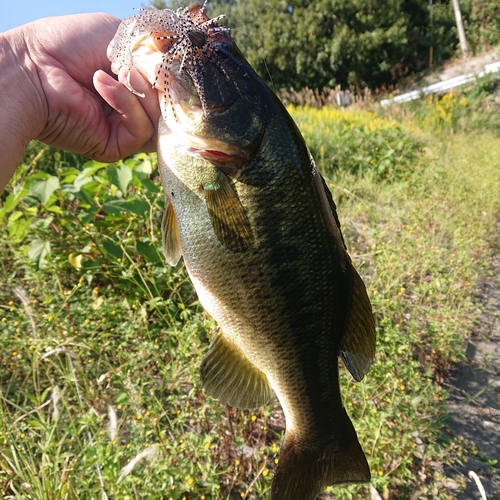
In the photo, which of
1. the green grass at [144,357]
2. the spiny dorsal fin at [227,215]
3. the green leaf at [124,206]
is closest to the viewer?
the spiny dorsal fin at [227,215]

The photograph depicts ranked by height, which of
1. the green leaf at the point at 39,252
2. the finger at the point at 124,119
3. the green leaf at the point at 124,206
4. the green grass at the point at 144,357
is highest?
the finger at the point at 124,119

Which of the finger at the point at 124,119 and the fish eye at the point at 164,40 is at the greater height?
the fish eye at the point at 164,40

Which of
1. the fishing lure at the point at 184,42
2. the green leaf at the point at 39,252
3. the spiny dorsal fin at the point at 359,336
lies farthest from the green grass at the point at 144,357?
the fishing lure at the point at 184,42

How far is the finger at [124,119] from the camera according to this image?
158cm

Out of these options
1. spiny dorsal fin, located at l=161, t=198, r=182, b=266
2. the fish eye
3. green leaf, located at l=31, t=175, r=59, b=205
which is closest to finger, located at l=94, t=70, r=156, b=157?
the fish eye

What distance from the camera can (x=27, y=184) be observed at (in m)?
3.07

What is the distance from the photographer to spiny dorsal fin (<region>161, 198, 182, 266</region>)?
1.53 meters

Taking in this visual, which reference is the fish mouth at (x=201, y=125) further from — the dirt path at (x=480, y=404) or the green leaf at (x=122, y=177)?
the dirt path at (x=480, y=404)

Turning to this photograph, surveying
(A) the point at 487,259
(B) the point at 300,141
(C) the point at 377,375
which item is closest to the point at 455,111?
(A) the point at 487,259

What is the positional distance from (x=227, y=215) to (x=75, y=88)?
920 mm

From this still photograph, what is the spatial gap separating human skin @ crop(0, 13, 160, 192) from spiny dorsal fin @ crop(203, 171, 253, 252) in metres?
0.51

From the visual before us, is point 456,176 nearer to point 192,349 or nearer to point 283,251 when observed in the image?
point 192,349

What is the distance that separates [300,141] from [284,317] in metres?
0.59

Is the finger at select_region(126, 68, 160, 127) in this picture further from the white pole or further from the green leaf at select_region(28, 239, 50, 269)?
the white pole
